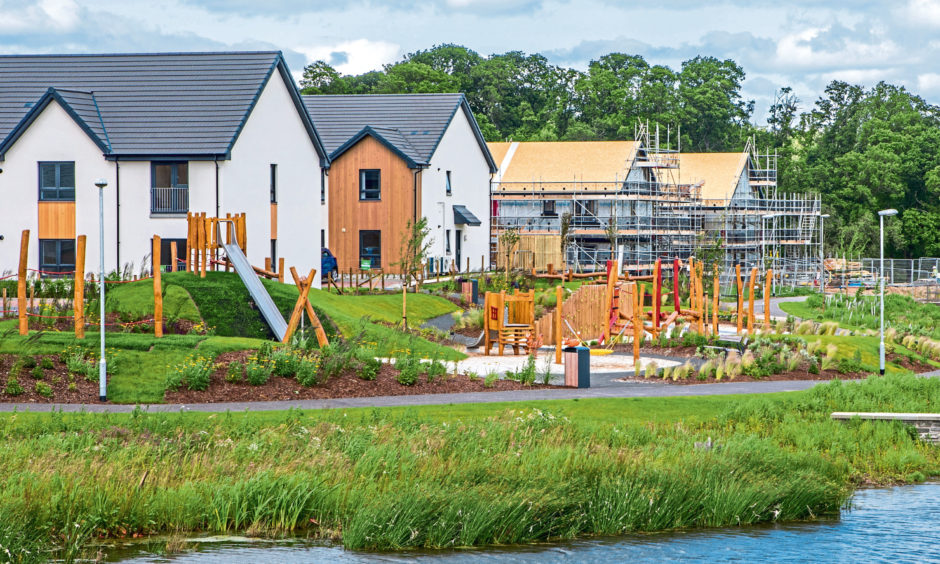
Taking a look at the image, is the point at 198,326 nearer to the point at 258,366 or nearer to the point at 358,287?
the point at 258,366

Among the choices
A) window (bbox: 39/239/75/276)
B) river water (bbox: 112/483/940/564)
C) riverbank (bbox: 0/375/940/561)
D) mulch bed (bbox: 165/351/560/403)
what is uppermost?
window (bbox: 39/239/75/276)

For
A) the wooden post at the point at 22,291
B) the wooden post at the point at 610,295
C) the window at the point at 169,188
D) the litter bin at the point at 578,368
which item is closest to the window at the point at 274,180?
the window at the point at 169,188

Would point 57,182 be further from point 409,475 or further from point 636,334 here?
point 409,475

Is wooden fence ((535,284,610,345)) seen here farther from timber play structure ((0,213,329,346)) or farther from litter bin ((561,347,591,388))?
litter bin ((561,347,591,388))

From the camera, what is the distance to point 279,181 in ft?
168

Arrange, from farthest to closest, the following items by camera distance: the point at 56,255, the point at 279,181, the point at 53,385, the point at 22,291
Result: the point at 279,181, the point at 56,255, the point at 22,291, the point at 53,385

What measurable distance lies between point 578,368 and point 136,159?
25.1 metres

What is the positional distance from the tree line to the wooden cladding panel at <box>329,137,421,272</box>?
106 ft

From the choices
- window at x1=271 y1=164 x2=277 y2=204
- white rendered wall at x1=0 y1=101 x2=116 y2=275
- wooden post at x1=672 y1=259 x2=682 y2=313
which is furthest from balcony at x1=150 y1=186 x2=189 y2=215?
wooden post at x1=672 y1=259 x2=682 y2=313

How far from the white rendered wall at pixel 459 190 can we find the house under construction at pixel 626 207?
3.00 m

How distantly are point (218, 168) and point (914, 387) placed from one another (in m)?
28.4

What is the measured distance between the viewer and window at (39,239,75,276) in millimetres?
47094

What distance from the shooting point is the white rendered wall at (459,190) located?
6225cm

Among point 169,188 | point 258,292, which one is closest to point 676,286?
point 258,292
